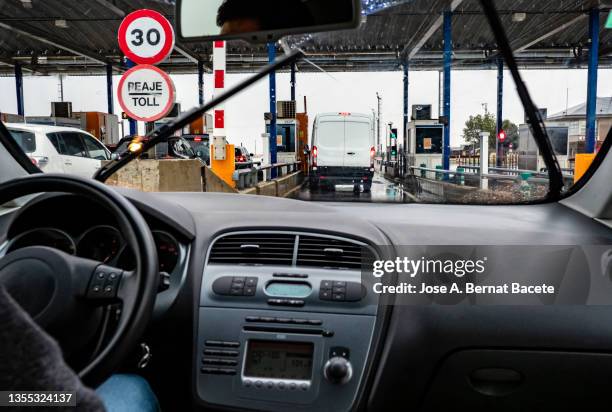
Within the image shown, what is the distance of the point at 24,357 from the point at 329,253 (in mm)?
1417

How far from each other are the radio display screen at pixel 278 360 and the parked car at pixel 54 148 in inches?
49.1

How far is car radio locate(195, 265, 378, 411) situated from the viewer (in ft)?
6.00

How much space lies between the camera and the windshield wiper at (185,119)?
64.6 inches

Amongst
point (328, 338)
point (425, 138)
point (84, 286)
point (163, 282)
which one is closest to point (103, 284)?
point (84, 286)

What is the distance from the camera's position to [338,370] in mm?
1801

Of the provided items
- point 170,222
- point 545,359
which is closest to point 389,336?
point 545,359

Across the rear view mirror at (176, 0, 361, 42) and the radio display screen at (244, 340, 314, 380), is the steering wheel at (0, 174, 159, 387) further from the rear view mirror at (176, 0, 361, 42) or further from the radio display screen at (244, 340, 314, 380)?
the radio display screen at (244, 340, 314, 380)

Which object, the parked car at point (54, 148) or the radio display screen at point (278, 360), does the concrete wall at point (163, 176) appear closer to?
the parked car at point (54, 148)

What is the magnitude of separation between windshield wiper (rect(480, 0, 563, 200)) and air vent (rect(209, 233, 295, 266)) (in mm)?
945

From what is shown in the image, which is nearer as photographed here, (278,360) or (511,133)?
(278,360)

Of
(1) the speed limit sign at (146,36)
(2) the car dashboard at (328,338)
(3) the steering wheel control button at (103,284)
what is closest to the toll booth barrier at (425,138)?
(1) the speed limit sign at (146,36)

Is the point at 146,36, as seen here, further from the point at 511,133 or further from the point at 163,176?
the point at 511,133

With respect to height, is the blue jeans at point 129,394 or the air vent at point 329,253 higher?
the air vent at point 329,253

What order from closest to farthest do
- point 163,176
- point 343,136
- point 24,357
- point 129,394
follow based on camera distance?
point 24,357 → point 129,394 → point 163,176 → point 343,136
